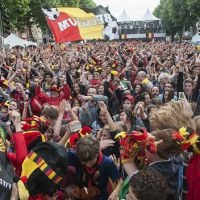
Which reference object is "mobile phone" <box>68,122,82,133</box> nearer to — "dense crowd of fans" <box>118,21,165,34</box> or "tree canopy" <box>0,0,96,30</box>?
"tree canopy" <box>0,0,96,30</box>

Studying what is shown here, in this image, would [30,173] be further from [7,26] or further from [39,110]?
[7,26]

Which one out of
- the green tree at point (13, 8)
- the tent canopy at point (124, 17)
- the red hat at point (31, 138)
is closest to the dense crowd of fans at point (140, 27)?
the tent canopy at point (124, 17)

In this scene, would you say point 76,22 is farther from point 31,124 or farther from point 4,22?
point 4,22

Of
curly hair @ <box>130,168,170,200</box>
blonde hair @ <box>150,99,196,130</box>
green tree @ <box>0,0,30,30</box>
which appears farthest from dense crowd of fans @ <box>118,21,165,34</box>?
curly hair @ <box>130,168,170,200</box>

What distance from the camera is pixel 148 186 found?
9.16 ft

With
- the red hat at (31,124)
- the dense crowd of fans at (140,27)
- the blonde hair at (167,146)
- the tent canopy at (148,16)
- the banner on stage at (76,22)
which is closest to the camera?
the blonde hair at (167,146)

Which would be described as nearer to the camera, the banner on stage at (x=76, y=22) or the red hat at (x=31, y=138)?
the red hat at (x=31, y=138)

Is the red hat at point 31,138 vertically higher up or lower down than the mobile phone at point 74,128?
lower down

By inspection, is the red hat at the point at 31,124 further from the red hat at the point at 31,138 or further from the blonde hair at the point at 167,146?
the blonde hair at the point at 167,146

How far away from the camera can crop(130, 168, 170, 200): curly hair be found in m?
2.77

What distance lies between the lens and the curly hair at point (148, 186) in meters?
2.77

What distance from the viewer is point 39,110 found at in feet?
26.8

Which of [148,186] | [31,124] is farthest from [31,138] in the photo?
[148,186]

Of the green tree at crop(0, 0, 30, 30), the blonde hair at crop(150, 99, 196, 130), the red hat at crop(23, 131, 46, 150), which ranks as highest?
the green tree at crop(0, 0, 30, 30)
